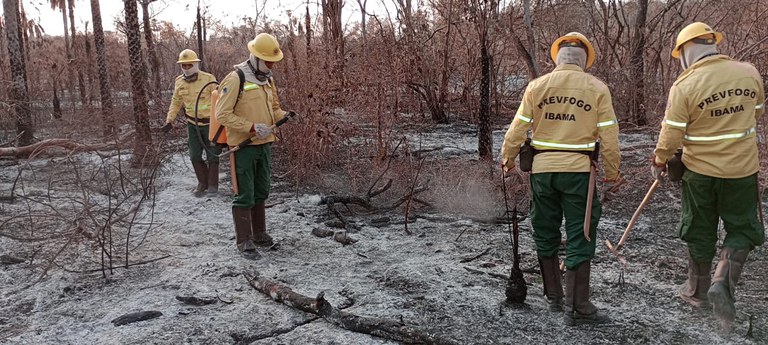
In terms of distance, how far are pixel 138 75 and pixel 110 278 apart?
5.05m

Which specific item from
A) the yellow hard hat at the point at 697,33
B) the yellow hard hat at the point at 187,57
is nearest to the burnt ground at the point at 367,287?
the yellow hard hat at the point at 697,33

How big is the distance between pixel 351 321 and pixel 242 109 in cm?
239

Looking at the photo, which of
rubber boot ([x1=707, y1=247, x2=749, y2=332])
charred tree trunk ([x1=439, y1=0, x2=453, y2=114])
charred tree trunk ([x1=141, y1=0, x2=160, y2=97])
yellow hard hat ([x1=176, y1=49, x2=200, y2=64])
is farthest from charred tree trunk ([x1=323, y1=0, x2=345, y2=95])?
rubber boot ([x1=707, y1=247, x2=749, y2=332])

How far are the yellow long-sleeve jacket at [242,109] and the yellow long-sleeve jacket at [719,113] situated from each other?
10.8ft

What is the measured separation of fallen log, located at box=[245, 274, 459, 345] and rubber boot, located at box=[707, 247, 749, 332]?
158cm

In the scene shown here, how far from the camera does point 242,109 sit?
5.05 metres

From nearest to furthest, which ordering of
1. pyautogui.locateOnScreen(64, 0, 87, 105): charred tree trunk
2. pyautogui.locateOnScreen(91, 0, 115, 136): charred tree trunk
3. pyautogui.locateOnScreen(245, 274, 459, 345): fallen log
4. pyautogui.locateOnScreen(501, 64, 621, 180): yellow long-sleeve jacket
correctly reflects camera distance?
pyautogui.locateOnScreen(245, 274, 459, 345): fallen log, pyautogui.locateOnScreen(501, 64, 621, 180): yellow long-sleeve jacket, pyautogui.locateOnScreen(91, 0, 115, 136): charred tree trunk, pyautogui.locateOnScreen(64, 0, 87, 105): charred tree trunk

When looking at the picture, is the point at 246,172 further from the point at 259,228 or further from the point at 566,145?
the point at 566,145

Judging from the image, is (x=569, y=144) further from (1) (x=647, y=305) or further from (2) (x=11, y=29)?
(2) (x=11, y=29)

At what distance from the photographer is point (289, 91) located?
8336 mm

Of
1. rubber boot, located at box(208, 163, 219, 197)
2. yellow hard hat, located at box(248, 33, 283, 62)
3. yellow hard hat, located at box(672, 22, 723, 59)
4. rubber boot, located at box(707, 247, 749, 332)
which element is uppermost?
yellow hard hat, located at box(248, 33, 283, 62)

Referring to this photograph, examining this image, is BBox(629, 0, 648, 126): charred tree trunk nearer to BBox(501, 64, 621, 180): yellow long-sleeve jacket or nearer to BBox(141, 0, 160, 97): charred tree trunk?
BBox(501, 64, 621, 180): yellow long-sleeve jacket

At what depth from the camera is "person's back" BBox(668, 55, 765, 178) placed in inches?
136

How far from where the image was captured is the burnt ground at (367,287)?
3.46m
